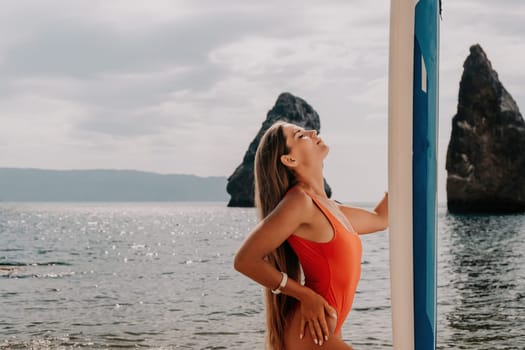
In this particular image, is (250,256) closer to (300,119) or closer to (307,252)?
(307,252)

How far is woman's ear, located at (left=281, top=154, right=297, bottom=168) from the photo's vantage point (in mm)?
2770

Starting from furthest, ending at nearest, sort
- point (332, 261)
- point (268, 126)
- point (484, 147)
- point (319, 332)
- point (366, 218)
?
point (268, 126)
point (484, 147)
point (366, 218)
point (332, 261)
point (319, 332)

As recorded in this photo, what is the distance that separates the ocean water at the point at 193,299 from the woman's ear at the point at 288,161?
38.3ft

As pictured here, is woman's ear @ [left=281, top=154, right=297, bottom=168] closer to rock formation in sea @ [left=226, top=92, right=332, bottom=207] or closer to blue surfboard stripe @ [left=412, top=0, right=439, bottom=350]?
blue surfboard stripe @ [left=412, top=0, right=439, bottom=350]

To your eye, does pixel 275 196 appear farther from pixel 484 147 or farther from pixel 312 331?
pixel 484 147

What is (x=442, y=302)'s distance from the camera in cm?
2139

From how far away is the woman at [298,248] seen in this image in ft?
8.55

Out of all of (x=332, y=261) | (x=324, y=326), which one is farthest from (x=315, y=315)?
(x=332, y=261)

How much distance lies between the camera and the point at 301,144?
2787mm

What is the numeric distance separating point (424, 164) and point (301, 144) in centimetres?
56

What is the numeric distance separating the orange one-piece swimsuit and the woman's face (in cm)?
17

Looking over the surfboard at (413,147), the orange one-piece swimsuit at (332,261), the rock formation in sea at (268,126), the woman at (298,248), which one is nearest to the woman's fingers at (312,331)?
the woman at (298,248)

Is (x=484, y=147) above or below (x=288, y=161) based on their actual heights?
above

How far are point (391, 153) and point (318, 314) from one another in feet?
2.17
